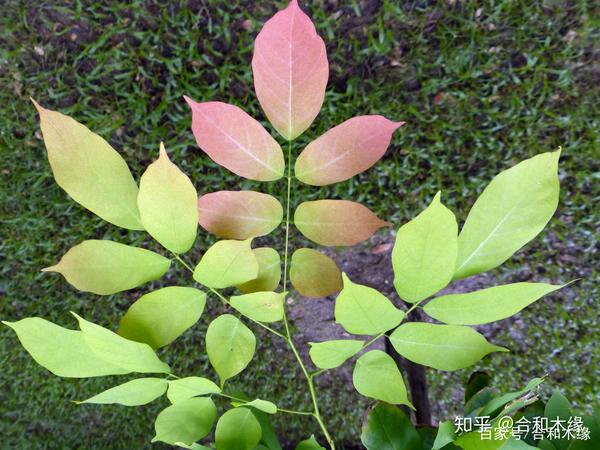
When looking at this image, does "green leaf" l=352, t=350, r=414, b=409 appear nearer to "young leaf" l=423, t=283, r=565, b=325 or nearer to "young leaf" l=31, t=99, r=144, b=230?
"young leaf" l=423, t=283, r=565, b=325

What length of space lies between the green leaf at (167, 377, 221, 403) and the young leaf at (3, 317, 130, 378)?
1.7 inches

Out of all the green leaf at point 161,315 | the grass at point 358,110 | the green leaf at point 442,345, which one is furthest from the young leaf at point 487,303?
the grass at point 358,110

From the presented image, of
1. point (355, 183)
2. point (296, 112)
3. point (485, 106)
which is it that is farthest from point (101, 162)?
point (485, 106)

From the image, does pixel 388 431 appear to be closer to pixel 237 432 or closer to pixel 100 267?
pixel 237 432

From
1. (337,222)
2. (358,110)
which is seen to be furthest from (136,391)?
(358,110)

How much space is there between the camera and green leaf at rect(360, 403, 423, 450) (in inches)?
21.5

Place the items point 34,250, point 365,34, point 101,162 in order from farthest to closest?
point 34,250 < point 365,34 < point 101,162

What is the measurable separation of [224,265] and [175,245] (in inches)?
2.0

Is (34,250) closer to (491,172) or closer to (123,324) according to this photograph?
(123,324)

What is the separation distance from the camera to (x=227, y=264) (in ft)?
1.62

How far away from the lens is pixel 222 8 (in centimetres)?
127

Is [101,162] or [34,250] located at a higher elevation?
[101,162]

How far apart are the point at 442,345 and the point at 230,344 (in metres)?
0.22

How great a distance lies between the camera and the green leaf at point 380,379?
1.65 ft
